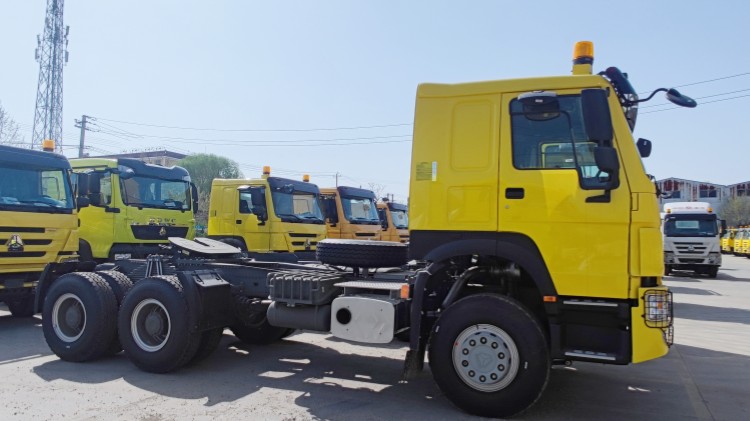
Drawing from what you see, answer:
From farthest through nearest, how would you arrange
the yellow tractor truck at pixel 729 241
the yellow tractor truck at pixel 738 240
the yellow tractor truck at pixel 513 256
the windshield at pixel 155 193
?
the yellow tractor truck at pixel 729 241 → the yellow tractor truck at pixel 738 240 → the windshield at pixel 155 193 → the yellow tractor truck at pixel 513 256

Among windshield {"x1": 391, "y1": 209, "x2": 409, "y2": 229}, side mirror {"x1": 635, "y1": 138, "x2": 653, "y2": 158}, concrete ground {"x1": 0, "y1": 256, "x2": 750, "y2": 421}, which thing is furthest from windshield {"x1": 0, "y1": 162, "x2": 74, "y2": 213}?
windshield {"x1": 391, "y1": 209, "x2": 409, "y2": 229}

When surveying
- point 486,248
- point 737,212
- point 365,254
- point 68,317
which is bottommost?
point 68,317

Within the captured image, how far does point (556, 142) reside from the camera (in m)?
4.68

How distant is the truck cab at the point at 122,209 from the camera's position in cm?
1027

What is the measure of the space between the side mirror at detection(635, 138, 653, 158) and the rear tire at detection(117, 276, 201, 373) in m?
4.80

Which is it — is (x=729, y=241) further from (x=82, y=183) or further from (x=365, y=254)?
(x=82, y=183)

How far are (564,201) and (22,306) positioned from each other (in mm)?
9049

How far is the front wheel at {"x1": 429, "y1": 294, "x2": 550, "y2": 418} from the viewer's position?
4480mm

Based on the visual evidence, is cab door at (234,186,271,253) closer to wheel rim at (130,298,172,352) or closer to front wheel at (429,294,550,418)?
wheel rim at (130,298,172,352)

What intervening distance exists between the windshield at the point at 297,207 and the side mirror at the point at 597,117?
8.32 metres

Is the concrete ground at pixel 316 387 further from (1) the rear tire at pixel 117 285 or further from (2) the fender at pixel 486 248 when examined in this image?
(2) the fender at pixel 486 248

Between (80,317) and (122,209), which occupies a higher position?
(122,209)

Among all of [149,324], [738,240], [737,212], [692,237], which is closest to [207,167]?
[692,237]

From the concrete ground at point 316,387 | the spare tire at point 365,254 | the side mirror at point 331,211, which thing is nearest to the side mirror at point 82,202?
the concrete ground at point 316,387
